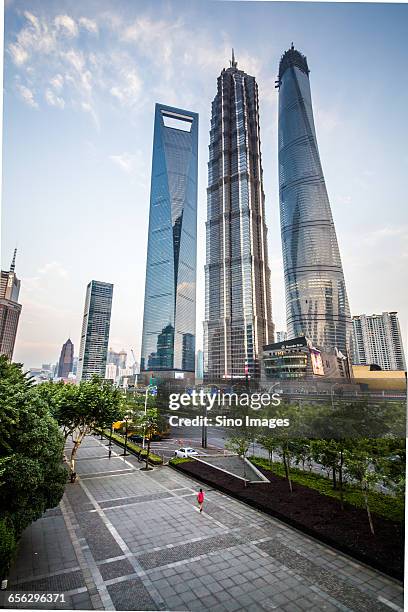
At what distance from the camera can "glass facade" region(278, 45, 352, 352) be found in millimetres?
71625

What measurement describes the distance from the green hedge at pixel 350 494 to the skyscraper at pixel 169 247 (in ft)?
258

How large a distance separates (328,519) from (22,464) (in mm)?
9547

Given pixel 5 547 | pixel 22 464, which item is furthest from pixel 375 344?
pixel 5 547

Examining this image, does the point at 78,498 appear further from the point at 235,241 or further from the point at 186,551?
the point at 235,241

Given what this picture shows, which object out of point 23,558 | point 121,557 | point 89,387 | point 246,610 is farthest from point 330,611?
point 89,387

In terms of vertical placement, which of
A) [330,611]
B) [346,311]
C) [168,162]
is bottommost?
[330,611]

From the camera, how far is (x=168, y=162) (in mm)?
93375

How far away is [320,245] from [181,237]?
40.8 metres

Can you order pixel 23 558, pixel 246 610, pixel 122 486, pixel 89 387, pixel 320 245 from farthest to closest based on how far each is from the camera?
pixel 320 245, pixel 89 387, pixel 122 486, pixel 23 558, pixel 246 610

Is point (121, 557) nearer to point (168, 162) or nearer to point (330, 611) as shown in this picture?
point (330, 611)

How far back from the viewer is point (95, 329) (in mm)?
85125

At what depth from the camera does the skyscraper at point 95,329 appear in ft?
271

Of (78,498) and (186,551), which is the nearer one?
(186,551)

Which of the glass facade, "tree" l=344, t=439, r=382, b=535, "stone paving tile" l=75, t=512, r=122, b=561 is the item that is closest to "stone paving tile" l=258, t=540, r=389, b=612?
"tree" l=344, t=439, r=382, b=535
